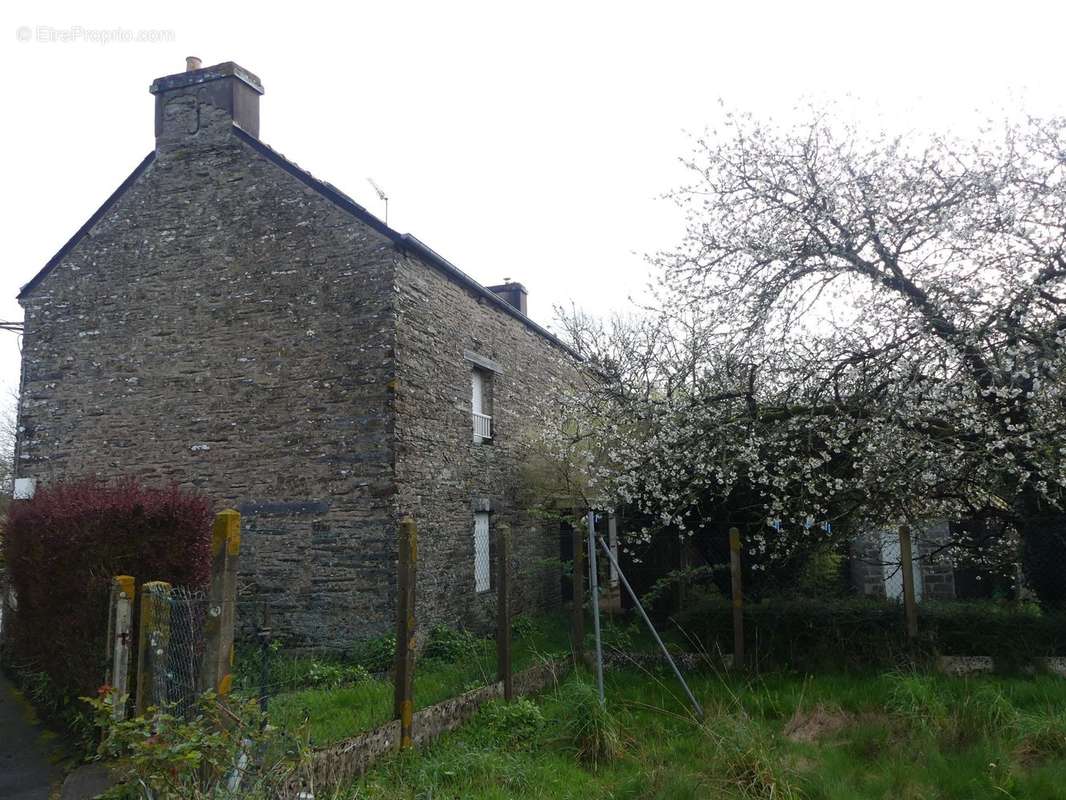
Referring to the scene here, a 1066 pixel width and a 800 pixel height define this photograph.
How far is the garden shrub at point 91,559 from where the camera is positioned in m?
7.43

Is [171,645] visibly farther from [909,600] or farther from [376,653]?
[909,600]

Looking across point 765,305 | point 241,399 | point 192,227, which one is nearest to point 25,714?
point 241,399

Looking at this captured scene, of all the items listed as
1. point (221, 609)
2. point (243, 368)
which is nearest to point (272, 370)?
point (243, 368)

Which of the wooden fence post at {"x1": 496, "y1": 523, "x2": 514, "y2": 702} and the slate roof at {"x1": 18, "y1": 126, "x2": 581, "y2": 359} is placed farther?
the slate roof at {"x1": 18, "y1": 126, "x2": 581, "y2": 359}

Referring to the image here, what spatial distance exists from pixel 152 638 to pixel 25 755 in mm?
2113

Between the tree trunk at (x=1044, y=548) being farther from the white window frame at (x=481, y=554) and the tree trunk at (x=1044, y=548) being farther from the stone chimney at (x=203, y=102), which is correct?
the stone chimney at (x=203, y=102)

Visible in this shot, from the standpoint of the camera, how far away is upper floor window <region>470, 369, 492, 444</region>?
46.3ft

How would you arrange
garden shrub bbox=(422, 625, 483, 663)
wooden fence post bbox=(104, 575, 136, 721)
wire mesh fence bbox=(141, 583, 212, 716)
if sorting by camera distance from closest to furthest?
wire mesh fence bbox=(141, 583, 212, 716) < wooden fence post bbox=(104, 575, 136, 721) < garden shrub bbox=(422, 625, 483, 663)

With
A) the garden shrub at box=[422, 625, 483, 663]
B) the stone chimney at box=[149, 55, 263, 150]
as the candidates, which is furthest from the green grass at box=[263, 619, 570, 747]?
the stone chimney at box=[149, 55, 263, 150]

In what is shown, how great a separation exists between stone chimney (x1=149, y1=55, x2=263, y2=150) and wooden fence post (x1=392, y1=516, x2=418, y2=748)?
924cm

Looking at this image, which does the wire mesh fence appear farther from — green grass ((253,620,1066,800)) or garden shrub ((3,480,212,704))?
garden shrub ((3,480,212,704))

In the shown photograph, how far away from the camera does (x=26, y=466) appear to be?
13.1m

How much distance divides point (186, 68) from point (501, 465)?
847 centimetres

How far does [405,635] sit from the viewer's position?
20.0 ft
